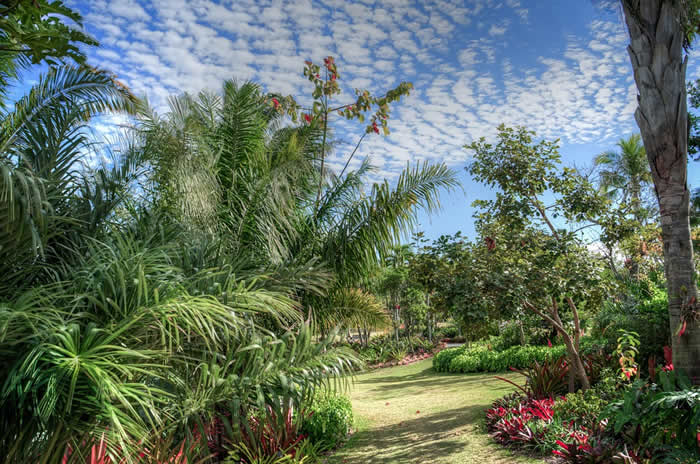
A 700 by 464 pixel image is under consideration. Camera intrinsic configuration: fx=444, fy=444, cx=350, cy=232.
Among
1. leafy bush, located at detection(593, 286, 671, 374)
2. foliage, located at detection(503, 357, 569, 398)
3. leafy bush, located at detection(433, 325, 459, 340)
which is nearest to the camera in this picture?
foliage, located at detection(503, 357, 569, 398)

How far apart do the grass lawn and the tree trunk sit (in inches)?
94.9

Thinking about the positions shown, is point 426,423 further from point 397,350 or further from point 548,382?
point 397,350

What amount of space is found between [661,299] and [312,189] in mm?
7093

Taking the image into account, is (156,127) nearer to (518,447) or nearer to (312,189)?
(312,189)

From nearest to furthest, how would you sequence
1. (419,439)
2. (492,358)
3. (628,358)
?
(628,358), (419,439), (492,358)

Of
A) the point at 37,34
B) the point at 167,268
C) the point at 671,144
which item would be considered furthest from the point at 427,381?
the point at 37,34

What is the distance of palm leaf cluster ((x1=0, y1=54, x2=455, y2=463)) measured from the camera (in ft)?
11.5

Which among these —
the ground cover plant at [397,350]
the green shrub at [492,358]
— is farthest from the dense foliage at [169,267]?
the ground cover plant at [397,350]

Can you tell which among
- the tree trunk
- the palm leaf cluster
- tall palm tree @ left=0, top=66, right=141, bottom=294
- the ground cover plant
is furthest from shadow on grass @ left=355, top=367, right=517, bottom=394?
tall palm tree @ left=0, top=66, right=141, bottom=294

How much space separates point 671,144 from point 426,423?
5.69m

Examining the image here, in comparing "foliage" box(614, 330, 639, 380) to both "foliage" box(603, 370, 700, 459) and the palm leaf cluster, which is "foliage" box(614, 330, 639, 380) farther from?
the palm leaf cluster

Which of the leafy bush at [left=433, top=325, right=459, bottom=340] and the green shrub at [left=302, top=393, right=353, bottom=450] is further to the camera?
the leafy bush at [left=433, top=325, right=459, bottom=340]

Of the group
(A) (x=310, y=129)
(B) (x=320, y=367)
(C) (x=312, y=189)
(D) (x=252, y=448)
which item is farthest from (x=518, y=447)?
(A) (x=310, y=129)

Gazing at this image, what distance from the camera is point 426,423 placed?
7.85m
